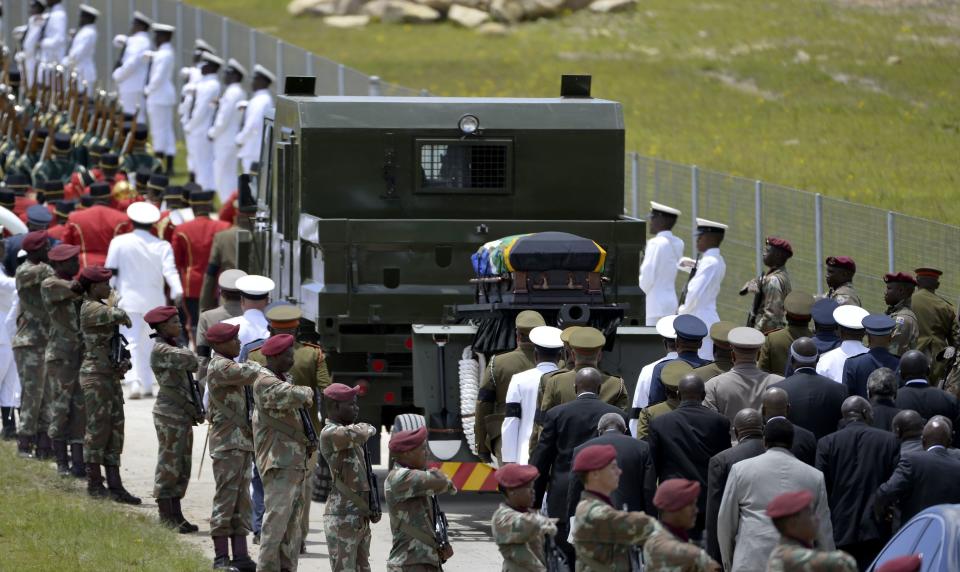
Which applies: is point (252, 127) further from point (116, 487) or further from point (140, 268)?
point (116, 487)

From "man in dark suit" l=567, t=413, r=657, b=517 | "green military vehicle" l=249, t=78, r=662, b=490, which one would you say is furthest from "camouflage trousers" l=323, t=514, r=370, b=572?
"green military vehicle" l=249, t=78, r=662, b=490

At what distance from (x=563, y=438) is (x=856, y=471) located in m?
1.57

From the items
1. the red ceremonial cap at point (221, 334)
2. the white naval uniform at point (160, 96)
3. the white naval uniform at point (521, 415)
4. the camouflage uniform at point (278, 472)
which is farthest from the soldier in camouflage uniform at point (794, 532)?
the white naval uniform at point (160, 96)

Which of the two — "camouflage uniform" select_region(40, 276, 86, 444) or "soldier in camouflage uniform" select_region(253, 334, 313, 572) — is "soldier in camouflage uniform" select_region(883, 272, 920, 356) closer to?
"soldier in camouflage uniform" select_region(253, 334, 313, 572)

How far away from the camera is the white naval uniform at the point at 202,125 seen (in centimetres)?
2834

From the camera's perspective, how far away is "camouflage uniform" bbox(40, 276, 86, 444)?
47.3ft

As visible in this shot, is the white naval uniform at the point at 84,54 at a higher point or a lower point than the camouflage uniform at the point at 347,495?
higher

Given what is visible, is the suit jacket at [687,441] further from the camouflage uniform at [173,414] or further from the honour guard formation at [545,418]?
the camouflage uniform at [173,414]

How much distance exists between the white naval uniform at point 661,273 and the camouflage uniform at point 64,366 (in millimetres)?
5089

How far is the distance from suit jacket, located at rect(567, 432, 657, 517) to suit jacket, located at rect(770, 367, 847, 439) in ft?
3.66

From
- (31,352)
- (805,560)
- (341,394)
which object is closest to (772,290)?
(341,394)

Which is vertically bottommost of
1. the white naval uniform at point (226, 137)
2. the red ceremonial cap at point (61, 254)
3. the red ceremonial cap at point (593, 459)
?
the red ceremonial cap at point (593, 459)

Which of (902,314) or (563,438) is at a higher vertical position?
(902,314)

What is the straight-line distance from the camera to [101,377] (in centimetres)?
1364
